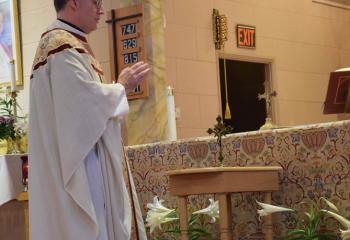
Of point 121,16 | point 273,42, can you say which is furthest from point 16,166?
point 273,42

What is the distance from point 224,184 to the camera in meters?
3.91

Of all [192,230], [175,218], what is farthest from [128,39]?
[192,230]

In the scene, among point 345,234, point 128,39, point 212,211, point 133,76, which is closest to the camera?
point 133,76

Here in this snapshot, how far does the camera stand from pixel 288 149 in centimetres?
420

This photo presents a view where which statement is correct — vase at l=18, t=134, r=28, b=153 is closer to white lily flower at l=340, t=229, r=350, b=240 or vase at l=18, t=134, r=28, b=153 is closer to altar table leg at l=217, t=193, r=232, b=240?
altar table leg at l=217, t=193, r=232, b=240

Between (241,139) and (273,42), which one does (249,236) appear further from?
(273,42)

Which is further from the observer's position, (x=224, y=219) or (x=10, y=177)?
(x=10, y=177)

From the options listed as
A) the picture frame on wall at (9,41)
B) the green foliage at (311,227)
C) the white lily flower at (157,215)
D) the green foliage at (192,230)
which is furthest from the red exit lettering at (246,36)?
the green foliage at (311,227)

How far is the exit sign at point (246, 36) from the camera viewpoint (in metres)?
7.71

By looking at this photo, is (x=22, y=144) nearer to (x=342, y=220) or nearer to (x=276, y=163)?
(x=276, y=163)

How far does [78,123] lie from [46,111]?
0.18 metres

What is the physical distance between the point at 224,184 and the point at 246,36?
4127 millimetres

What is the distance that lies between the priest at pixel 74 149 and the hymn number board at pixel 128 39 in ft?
9.70

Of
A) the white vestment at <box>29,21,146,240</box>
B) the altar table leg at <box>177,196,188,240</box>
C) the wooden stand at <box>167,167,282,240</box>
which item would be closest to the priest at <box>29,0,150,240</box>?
the white vestment at <box>29,21,146,240</box>
